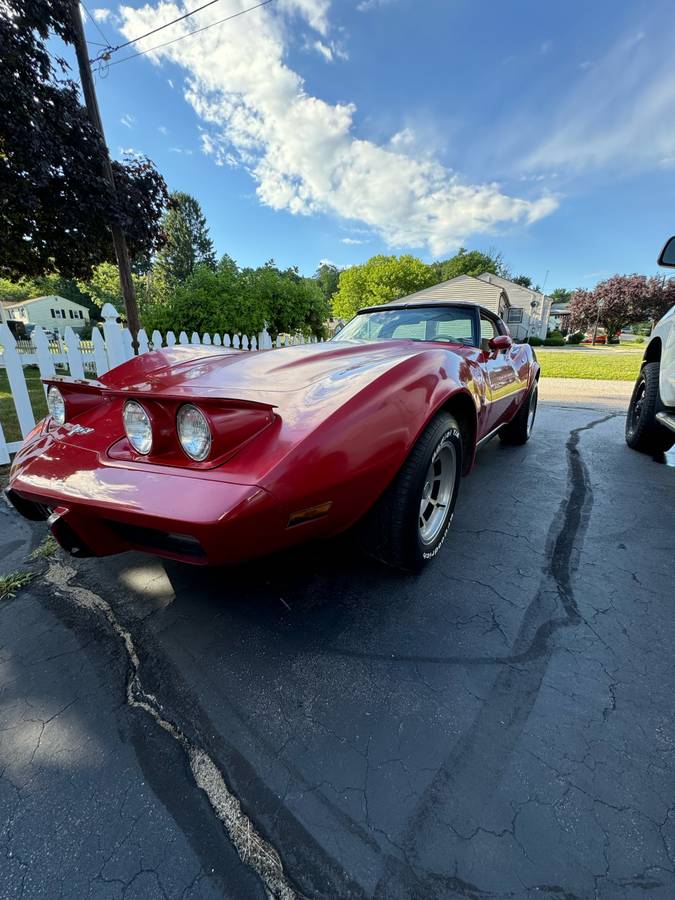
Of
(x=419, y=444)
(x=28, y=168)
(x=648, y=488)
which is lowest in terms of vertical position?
(x=648, y=488)

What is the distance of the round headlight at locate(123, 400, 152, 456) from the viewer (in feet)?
4.76

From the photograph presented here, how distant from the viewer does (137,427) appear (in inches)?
58.3

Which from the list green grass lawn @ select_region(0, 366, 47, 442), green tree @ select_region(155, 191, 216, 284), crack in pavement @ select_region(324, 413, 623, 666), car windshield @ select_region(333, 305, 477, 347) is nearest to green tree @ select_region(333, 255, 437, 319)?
green tree @ select_region(155, 191, 216, 284)

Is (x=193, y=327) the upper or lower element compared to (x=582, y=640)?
upper

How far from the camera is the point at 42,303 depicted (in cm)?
5372

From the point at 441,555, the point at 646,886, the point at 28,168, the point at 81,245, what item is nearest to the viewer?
the point at 646,886

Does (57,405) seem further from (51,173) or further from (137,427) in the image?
(51,173)

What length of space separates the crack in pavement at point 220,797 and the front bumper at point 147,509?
49 cm

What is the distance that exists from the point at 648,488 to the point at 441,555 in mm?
2238

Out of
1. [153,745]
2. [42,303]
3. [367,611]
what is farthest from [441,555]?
[42,303]

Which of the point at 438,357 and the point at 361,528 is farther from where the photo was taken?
the point at 438,357

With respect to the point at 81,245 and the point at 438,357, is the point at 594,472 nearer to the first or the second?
the point at 438,357

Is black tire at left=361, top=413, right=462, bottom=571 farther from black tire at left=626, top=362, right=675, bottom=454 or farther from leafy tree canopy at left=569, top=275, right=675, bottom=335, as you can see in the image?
leafy tree canopy at left=569, top=275, right=675, bottom=335

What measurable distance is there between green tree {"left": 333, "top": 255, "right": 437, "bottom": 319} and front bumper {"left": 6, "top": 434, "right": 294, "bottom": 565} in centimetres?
4323
